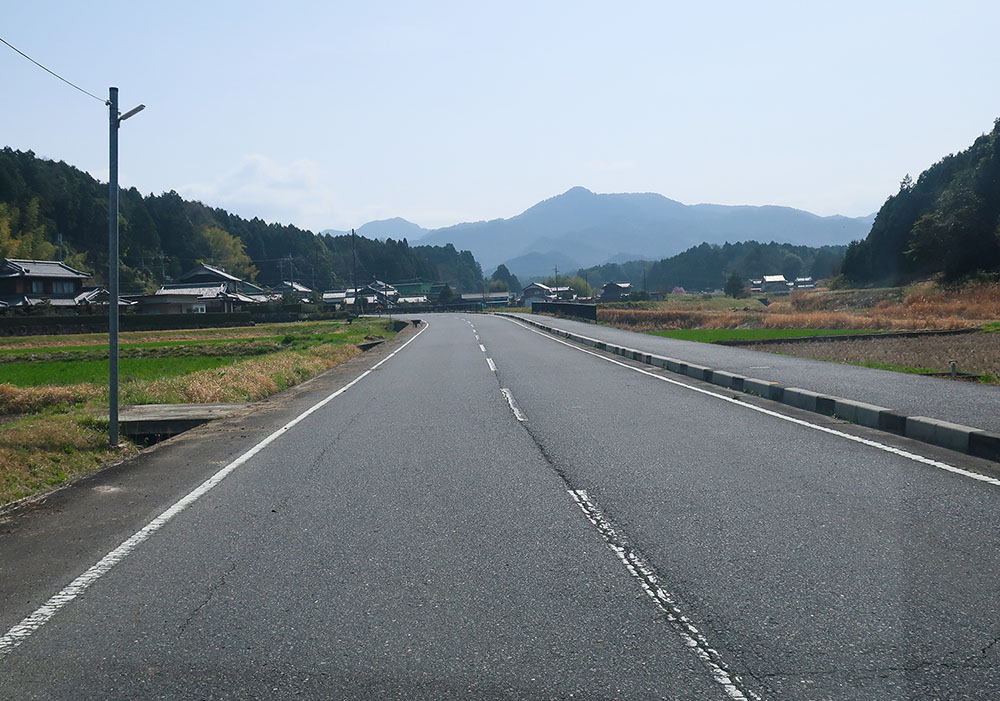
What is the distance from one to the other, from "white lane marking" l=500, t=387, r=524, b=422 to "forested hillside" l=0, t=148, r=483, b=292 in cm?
7405

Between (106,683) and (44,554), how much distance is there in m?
2.31

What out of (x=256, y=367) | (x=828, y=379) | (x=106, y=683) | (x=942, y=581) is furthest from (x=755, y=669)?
(x=256, y=367)

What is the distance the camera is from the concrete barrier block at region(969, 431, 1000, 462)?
24.8 ft

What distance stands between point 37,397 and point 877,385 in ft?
56.1

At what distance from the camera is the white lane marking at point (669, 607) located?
3193 mm

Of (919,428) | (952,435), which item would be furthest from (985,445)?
(919,428)

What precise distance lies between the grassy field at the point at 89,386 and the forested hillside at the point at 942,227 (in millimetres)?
42902

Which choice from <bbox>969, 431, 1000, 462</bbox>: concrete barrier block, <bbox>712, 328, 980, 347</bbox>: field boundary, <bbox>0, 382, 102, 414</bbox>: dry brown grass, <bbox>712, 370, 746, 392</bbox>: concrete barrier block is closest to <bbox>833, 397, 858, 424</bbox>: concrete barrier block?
<bbox>969, 431, 1000, 462</bbox>: concrete barrier block

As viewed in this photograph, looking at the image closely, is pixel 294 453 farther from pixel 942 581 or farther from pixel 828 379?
pixel 828 379

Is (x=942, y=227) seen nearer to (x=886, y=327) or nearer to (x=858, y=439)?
(x=886, y=327)

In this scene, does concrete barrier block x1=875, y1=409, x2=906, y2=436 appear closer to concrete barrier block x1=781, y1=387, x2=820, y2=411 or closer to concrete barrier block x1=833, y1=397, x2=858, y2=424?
concrete barrier block x1=833, y1=397, x2=858, y2=424

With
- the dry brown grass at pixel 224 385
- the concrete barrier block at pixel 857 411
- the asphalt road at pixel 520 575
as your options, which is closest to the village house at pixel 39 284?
the dry brown grass at pixel 224 385

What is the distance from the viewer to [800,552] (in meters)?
4.80

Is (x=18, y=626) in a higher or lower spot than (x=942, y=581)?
lower
